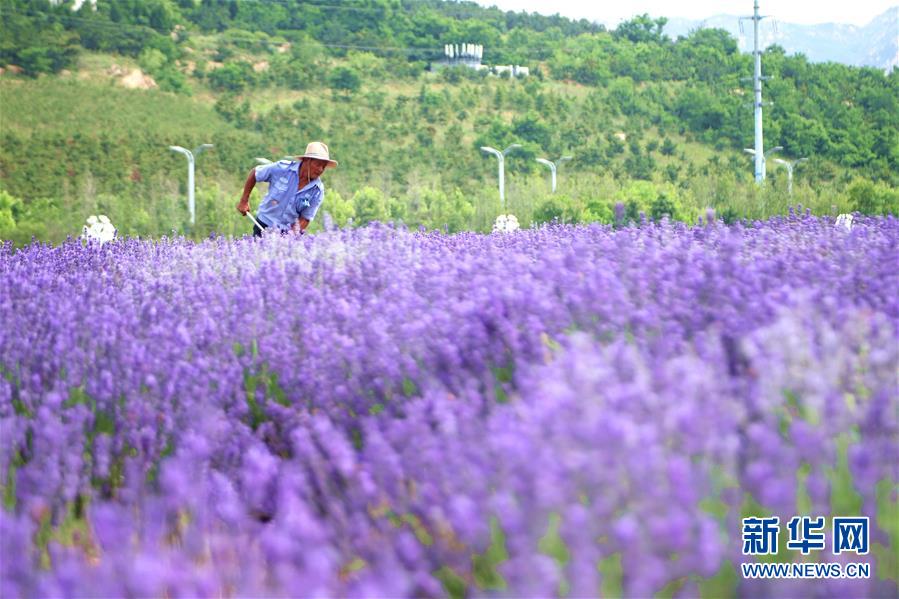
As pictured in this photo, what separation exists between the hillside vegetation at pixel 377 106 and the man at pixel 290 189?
1947cm

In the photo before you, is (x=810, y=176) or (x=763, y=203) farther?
(x=810, y=176)

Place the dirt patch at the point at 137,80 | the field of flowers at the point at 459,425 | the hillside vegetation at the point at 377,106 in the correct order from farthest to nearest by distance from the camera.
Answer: the dirt patch at the point at 137,80 → the hillside vegetation at the point at 377,106 → the field of flowers at the point at 459,425

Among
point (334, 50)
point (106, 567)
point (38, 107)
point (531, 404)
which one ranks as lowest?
point (106, 567)

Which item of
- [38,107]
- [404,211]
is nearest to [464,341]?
[404,211]

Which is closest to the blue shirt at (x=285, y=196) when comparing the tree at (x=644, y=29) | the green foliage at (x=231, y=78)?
the green foliage at (x=231, y=78)

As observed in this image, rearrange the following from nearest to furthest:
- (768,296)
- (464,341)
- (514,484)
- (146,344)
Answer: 1. (514,484)
2. (768,296)
3. (464,341)
4. (146,344)

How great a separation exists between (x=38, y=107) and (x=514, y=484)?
1963 inches

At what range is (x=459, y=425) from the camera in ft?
7.15

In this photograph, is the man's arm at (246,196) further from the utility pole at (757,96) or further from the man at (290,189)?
the utility pole at (757,96)

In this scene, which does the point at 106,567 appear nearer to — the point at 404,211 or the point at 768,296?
the point at 768,296

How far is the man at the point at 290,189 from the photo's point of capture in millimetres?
7746

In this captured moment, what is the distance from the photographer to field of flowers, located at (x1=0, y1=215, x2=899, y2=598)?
1550 mm

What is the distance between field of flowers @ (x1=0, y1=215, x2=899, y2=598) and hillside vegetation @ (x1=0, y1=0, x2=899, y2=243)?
78.7 feet

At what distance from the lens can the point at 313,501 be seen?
2289 mm
